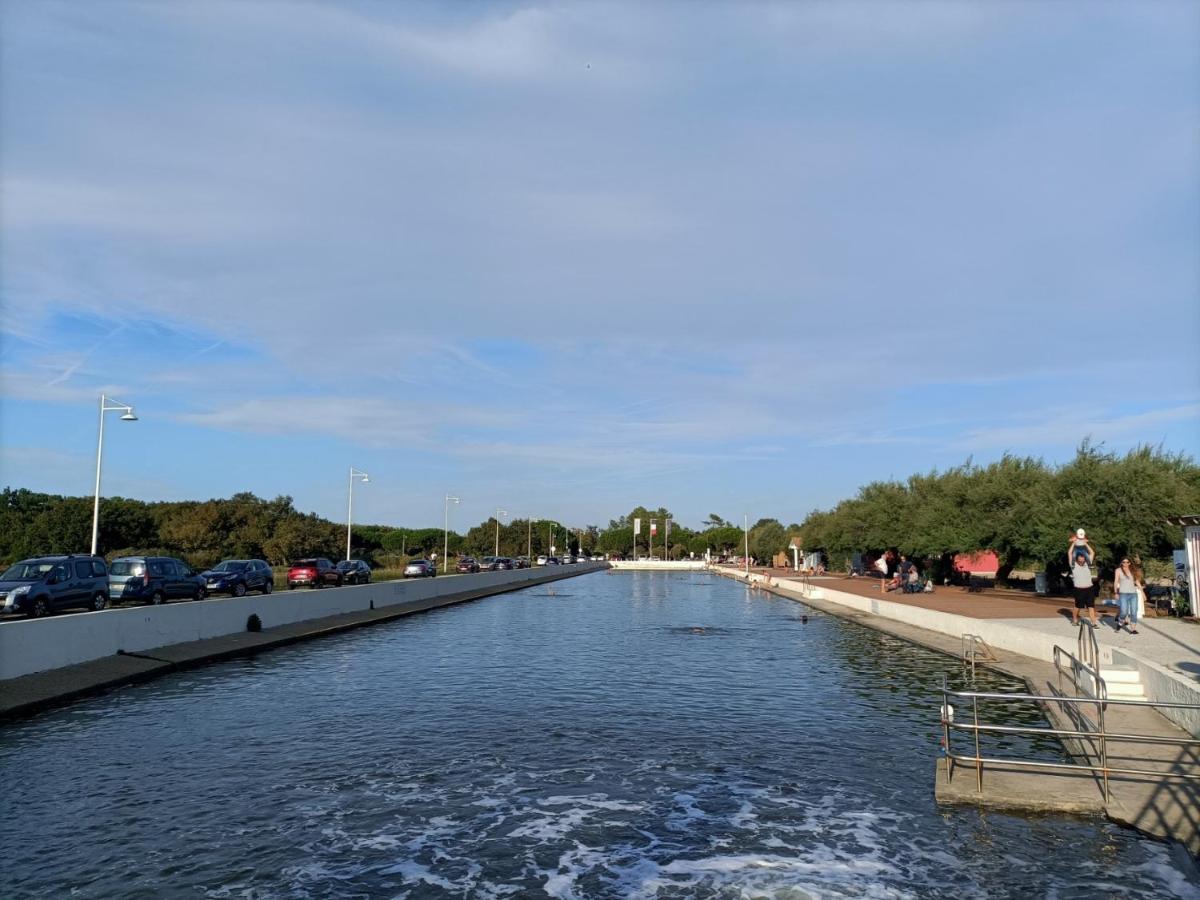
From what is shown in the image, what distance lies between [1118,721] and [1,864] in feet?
49.1

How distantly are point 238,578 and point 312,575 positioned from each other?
834 cm

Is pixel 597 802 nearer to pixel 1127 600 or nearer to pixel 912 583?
pixel 1127 600

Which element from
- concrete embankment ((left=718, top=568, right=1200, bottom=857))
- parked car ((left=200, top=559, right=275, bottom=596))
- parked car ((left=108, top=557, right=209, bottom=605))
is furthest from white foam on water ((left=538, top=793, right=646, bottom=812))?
parked car ((left=200, top=559, right=275, bottom=596))

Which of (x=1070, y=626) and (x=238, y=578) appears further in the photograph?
(x=238, y=578)

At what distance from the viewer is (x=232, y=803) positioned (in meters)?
10.6

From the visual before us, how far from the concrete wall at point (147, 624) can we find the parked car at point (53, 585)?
5.54 feet

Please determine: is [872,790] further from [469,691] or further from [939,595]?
[939,595]

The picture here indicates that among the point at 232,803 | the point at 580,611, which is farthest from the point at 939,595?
the point at 232,803

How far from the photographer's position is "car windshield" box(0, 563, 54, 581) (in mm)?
24297

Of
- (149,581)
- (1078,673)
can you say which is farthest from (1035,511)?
(149,581)

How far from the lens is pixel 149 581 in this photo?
29250 mm

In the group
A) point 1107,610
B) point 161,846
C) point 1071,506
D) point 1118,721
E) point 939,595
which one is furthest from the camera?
point 939,595

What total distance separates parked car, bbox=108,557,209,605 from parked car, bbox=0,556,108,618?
1.04m

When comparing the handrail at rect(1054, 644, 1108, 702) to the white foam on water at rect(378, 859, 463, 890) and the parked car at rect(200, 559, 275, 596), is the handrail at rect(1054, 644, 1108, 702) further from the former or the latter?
the parked car at rect(200, 559, 275, 596)
